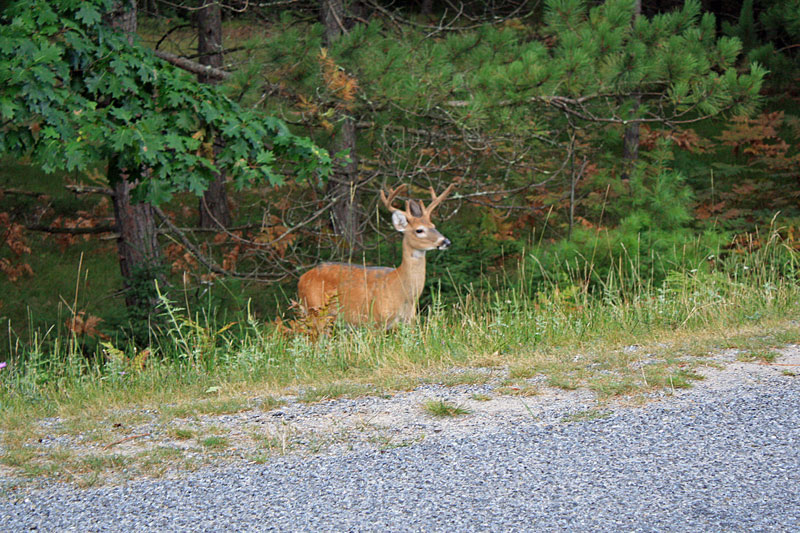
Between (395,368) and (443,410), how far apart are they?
112 centimetres

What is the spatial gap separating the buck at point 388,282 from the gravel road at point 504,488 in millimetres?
4368

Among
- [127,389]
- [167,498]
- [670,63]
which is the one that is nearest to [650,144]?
[670,63]

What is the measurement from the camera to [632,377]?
506 centimetres

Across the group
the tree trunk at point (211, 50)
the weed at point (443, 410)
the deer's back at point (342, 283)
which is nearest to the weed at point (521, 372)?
the weed at point (443, 410)

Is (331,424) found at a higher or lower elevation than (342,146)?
lower

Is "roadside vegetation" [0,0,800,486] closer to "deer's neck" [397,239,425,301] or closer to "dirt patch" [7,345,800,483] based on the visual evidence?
"dirt patch" [7,345,800,483]

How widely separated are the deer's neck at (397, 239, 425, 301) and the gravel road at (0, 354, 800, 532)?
443 cm

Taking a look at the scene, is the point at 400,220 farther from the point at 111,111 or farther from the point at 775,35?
the point at 775,35

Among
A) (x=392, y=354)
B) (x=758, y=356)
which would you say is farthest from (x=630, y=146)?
(x=392, y=354)

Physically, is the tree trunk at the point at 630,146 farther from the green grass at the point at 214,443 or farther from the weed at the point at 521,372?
the green grass at the point at 214,443

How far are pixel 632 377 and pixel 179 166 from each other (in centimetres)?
373

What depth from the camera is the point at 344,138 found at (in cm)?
1123

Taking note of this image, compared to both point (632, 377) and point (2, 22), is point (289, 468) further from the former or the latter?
point (2, 22)

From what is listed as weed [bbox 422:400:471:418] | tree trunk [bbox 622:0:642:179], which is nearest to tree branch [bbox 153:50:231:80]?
weed [bbox 422:400:471:418]
